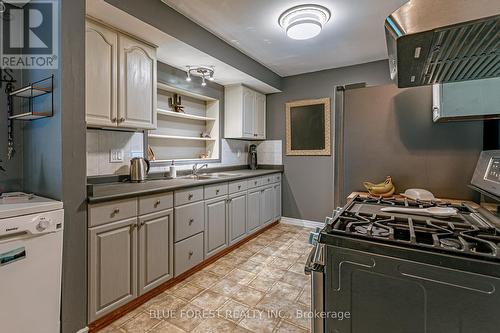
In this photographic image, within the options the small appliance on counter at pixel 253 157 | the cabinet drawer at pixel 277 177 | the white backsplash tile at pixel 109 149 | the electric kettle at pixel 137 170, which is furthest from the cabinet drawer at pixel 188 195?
the small appliance on counter at pixel 253 157

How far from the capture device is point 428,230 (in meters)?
0.91

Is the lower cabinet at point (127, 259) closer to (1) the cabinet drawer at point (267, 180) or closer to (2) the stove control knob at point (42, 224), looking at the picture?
(2) the stove control knob at point (42, 224)

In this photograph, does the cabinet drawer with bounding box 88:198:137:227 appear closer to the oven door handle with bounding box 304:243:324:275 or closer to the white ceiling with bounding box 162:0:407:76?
the oven door handle with bounding box 304:243:324:275

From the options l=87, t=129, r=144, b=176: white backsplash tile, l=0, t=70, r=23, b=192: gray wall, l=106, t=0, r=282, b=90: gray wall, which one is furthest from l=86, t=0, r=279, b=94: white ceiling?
l=87, t=129, r=144, b=176: white backsplash tile

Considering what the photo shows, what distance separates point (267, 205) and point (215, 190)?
1.28 meters

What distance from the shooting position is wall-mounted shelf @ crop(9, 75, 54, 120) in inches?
59.6

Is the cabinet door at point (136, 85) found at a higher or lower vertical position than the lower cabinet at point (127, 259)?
higher

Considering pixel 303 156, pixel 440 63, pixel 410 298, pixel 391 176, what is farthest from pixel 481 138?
pixel 303 156

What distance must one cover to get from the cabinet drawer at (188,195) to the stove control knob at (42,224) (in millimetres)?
939

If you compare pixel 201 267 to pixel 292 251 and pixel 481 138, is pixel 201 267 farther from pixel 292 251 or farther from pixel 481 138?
pixel 481 138

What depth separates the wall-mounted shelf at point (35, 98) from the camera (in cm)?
151

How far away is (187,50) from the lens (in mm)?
2426

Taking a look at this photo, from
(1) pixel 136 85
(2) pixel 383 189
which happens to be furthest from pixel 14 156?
(2) pixel 383 189

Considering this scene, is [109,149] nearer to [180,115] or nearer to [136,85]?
[136,85]
